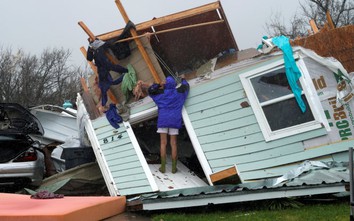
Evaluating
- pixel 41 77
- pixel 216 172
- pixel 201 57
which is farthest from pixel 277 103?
pixel 41 77

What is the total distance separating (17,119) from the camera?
10.2 m

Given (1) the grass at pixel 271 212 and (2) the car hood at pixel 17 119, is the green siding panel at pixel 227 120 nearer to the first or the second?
(1) the grass at pixel 271 212

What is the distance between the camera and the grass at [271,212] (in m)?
5.16

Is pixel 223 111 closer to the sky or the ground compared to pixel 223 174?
closer to the sky

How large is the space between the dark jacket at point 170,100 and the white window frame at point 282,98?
111 cm

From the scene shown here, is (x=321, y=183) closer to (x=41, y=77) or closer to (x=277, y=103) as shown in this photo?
(x=277, y=103)

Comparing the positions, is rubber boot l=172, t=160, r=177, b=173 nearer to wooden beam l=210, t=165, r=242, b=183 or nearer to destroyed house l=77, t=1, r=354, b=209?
destroyed house l=77, t=1, r=354, b=209

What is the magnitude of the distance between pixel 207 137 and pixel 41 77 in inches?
1168

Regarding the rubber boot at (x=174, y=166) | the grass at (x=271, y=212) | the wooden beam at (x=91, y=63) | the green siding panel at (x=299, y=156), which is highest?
the wooden beam at (x=91, y=63)

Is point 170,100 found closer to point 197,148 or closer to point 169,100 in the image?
point 169,100

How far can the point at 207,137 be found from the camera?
7230mm

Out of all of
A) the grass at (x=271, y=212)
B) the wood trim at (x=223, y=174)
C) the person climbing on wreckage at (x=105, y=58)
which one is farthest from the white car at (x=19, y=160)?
the wood trim at (x=223, y=174)

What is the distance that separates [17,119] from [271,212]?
700cm

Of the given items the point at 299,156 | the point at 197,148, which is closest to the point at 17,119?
the point at 197,148
